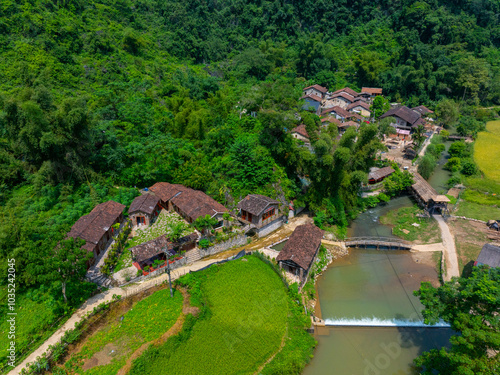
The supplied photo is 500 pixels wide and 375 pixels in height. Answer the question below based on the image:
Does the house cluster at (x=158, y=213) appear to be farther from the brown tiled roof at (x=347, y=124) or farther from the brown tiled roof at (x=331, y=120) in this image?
Answer: the brown tiled roof at (x=331, y=120)

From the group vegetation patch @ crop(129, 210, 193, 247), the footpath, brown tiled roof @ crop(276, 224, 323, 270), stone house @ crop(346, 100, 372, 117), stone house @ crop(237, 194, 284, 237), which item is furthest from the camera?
stone house @ crop(346, 100, 372, 117)

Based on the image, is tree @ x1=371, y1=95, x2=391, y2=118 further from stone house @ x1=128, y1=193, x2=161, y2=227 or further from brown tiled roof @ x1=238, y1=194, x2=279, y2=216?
stone house @ x1=128, y1=193, x2=161, y2=227

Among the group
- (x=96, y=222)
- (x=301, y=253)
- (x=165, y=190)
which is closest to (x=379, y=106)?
(x=301, y=253)

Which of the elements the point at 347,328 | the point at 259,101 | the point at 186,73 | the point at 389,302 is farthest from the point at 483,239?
the point at 186,73

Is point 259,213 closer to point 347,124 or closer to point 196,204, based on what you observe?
point 196,204

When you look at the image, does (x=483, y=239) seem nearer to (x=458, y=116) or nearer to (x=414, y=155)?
(x=414, y=155)

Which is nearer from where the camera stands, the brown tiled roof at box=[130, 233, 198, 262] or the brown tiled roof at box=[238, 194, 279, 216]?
the brown tiled roof at box=[130, 233, 198, 262]

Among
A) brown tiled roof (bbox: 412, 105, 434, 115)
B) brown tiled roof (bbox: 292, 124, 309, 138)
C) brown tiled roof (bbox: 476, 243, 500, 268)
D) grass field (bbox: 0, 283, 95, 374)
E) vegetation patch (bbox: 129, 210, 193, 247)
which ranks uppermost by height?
brown tiled roof (bbox: 476, 243, 500, 268)

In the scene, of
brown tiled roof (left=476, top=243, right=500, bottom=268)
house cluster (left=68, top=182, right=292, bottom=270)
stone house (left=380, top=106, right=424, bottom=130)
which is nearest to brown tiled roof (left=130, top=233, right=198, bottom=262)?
house cluster (left=68, top=182, right=292, bottom=270)
